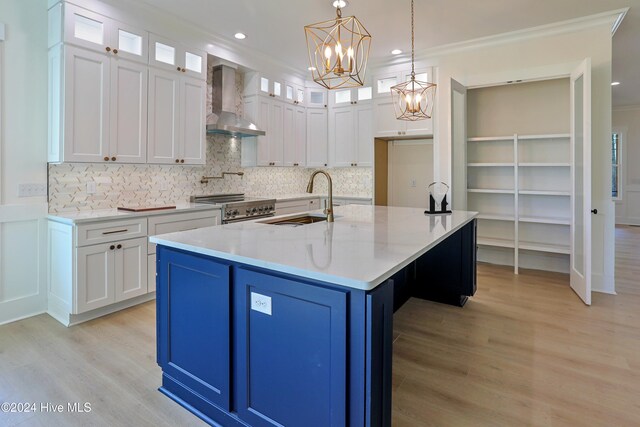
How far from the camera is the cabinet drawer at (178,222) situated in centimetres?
342

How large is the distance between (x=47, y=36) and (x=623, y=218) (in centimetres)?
1142

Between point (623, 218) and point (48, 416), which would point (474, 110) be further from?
point (623, 218)

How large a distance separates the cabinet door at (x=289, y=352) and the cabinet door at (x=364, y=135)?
13.9 feet

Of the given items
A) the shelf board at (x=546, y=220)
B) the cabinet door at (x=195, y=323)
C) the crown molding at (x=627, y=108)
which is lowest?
the cabinet door at (x=195, y=323)

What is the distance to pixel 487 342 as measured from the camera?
107 inches

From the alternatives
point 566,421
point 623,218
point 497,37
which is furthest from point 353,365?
point 623,218

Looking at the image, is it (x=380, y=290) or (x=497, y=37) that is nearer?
(x=380, y=290)

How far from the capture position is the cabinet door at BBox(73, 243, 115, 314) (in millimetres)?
2932

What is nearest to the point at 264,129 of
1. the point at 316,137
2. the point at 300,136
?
the point at 300,136

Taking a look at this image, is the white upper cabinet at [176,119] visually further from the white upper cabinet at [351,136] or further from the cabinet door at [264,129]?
the white upper cabinet at [351,136]

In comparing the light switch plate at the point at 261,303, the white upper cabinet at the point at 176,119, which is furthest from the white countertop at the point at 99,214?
the light switch plate at the point at 261,303

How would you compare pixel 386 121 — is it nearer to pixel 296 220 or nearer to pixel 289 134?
pixel 289 134

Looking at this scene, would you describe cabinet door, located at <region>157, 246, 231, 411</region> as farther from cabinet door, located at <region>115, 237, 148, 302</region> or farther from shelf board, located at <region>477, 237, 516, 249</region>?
shelf board, located at <region>477, 237, 516, 249</region>

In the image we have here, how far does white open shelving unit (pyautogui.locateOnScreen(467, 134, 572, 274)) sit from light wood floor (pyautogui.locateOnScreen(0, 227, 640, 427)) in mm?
1199
